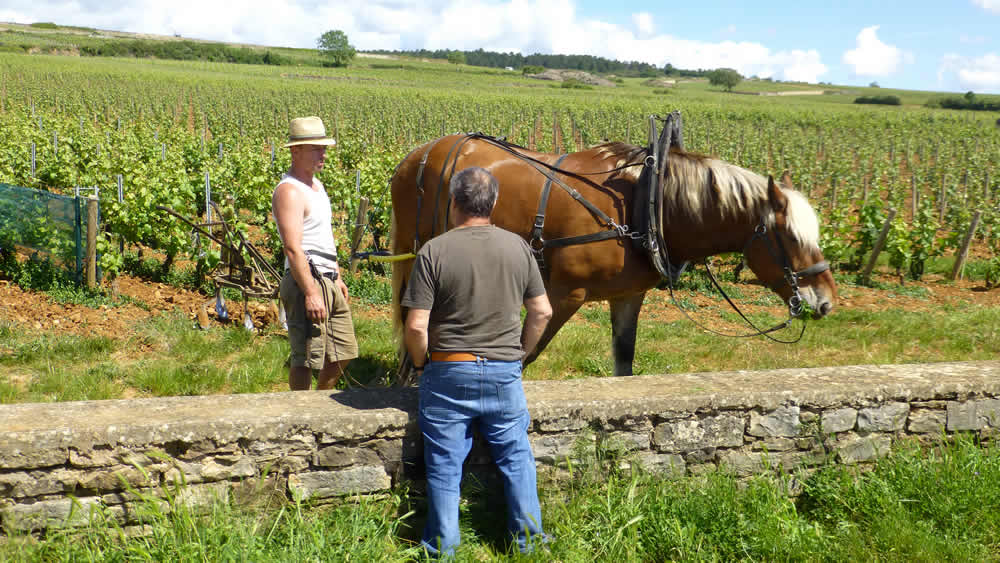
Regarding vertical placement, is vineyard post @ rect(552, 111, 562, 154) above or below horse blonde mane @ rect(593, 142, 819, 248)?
above

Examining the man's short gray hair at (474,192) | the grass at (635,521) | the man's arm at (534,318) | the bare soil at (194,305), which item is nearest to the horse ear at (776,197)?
the grass at (635,521)

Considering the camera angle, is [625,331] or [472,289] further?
[625,331]

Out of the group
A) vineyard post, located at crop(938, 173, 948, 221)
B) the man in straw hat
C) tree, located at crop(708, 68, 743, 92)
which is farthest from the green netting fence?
tree, located at crop(708, 68, 743, 92)

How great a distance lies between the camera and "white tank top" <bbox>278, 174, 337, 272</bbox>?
12.7ft

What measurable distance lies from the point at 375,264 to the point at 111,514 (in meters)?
6.81

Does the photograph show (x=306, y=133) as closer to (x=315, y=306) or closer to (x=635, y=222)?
(x=315, y=306)

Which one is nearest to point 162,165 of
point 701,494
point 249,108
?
point 701,494

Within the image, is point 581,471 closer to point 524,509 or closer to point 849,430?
point 524,509

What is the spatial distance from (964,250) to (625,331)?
9228 mm

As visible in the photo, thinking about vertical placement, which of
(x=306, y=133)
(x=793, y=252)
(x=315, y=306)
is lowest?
(x=315, y=306)

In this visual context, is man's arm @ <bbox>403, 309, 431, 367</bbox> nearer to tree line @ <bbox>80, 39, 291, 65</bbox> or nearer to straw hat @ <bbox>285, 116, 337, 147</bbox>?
straw hat @ <bbox>285, 116, 337, 147</bbox>

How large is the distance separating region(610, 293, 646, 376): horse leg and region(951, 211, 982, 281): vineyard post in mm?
8964

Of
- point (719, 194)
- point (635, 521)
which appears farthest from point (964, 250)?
point (635, 521)

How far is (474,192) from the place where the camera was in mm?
2955
